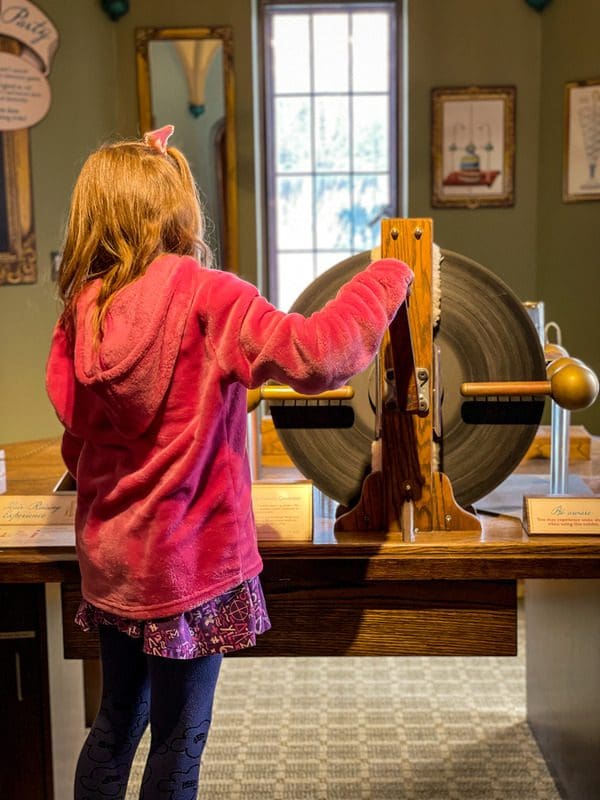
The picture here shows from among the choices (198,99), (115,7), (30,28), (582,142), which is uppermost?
(115,7)

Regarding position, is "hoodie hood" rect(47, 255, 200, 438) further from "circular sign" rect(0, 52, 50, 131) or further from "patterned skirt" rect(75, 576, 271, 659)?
"circular sign" rect(0, 52, 50, 131)

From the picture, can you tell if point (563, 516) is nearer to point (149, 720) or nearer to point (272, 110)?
point (149, 720)

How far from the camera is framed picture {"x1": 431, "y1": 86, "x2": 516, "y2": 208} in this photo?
4.15 m

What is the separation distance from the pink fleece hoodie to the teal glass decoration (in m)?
3.27

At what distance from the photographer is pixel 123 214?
1.11 m

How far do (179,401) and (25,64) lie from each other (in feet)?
10.1

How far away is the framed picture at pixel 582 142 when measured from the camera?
12.9ft

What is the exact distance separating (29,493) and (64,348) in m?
0.55

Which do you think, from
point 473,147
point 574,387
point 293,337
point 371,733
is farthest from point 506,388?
point 473,147

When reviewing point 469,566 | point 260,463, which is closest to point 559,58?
point 260,463

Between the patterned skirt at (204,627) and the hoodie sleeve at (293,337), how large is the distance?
288 mm

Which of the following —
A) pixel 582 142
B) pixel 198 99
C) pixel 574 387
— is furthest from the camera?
pixel 198 99

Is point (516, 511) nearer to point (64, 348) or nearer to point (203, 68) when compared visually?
point (64, 348)

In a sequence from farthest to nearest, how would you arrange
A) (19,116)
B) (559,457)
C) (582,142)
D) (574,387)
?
1. (582,142)
2. (19,116)
3. (559,457)
4. (574,387)
